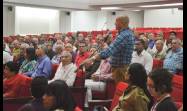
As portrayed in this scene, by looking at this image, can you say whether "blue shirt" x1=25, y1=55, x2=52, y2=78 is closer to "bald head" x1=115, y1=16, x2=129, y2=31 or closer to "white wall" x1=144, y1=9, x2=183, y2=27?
"bald head" x1=115, y1=16, x2=129, y2=31

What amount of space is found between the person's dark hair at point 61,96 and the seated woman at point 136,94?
1.80 feet

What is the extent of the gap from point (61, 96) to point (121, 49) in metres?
2.15

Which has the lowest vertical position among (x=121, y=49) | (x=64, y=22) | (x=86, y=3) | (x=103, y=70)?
(x=103, y=70)

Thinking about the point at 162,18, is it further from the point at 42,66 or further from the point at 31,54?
the point at 42,66

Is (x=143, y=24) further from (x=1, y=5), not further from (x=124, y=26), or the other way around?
(x=1, y=5)

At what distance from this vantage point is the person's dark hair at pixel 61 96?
2150mm

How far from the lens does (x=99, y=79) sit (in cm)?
525

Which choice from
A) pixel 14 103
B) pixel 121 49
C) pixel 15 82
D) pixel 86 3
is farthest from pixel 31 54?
pixel 86 3

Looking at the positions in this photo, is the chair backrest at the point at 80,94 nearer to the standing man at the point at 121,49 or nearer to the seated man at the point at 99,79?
the standing man at the point at 121,49

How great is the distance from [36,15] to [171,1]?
896 centimetres

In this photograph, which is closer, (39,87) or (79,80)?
(39,87)

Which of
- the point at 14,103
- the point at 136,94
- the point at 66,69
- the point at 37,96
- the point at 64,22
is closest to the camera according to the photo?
the point at 37,96

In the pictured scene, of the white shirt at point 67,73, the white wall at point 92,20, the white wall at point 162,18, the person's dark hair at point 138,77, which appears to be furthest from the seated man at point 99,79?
the white wall at point 92,20

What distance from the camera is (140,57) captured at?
18.1 ft
